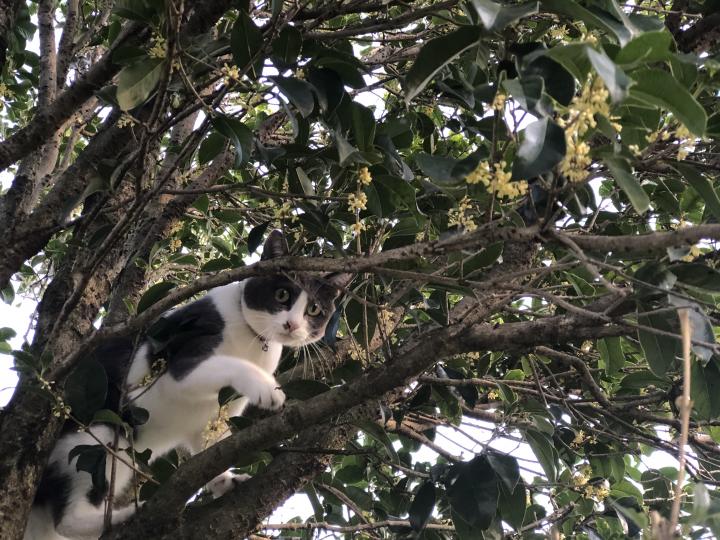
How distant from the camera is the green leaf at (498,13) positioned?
149 centimetres

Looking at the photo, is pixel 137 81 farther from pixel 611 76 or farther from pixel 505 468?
pixel 505 468

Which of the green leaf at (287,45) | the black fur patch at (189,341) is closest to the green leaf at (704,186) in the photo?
the green leaf at (287,45)

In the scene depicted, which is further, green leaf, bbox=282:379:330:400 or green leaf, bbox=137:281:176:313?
green leaf, bbox=282:379:330:400

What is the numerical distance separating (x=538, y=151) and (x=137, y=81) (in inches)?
48.1

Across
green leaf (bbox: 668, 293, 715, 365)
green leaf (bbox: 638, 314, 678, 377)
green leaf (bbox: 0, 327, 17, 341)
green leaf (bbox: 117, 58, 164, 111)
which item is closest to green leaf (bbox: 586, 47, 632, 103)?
green leaf (bbox: 668, 293, 715, 365)

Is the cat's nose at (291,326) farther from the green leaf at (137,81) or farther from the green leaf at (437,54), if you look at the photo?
the green leaf at (437,54)

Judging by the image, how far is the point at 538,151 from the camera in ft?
4.78

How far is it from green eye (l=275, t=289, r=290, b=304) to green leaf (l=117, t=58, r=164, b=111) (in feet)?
6.14

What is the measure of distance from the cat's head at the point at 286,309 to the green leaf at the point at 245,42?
5.49 feet

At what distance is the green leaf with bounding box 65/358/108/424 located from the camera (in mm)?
2455

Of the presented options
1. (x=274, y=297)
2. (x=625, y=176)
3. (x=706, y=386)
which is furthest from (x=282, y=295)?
(x=625, y=176)

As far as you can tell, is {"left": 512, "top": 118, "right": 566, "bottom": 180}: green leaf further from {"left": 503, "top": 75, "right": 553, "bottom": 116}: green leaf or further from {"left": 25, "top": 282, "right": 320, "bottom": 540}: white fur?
{"left": 25, "top": 282, "right": 320, "bottom": 540}: white fur

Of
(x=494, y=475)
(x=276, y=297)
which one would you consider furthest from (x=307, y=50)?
(x=276, y=297)

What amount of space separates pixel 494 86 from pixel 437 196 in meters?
1.02
